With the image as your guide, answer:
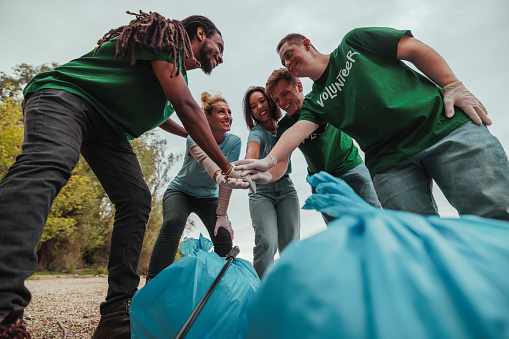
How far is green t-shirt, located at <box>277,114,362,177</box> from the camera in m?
2.48

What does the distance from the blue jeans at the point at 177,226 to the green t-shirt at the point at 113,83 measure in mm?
1032

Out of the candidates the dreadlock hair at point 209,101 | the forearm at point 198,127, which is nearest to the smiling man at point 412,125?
the forearm at point 198,127

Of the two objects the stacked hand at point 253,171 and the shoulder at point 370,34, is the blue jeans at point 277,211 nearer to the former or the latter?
the stacked hand at point 253,171

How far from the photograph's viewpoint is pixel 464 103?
136 cm

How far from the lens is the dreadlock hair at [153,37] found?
1.50 meters

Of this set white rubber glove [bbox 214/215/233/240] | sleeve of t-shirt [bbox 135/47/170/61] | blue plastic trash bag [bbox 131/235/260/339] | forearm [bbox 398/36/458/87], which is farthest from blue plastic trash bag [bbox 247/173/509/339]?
white rubber glove [bbox 214/215/233/240]

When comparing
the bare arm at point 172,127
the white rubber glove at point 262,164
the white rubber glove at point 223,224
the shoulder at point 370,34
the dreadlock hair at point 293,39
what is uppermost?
the dreadlock hair at point 293,39

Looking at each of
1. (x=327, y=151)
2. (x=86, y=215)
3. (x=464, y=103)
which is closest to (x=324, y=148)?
(x=327, y=151)

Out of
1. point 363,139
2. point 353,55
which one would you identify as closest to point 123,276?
point 363,139

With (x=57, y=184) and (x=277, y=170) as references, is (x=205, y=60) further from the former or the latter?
(x=57, y=184)

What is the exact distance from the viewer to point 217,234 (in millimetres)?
2574

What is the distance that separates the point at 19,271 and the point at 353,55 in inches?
68.9

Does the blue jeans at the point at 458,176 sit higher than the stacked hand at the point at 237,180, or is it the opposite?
the stacked hand at the point at 237,180

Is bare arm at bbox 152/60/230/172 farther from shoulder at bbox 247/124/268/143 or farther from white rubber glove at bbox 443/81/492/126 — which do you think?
white rubber glove at bbox 443/81/492/126
